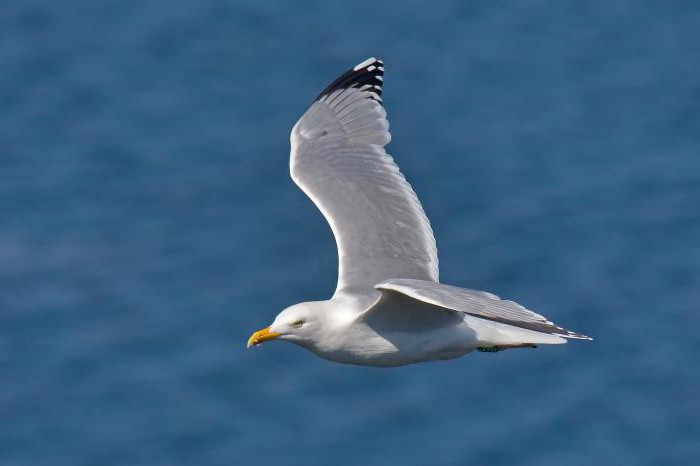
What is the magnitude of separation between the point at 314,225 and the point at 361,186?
22.9 feet

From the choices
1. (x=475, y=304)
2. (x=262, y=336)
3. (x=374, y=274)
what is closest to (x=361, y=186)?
(x=374, y=274)

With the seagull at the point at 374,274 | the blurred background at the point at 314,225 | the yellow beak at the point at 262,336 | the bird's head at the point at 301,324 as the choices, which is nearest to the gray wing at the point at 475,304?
the seagull at the point at 374,274

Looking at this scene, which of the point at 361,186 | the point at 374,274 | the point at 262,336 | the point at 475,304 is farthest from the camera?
the point at 361,186

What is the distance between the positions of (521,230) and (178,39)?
21.2 feet

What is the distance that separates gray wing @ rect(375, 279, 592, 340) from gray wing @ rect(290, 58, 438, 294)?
1.82 meters

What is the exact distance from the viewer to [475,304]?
17.7 metres

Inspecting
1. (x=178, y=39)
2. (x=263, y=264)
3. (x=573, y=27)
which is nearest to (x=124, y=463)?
(x=263, y=264)

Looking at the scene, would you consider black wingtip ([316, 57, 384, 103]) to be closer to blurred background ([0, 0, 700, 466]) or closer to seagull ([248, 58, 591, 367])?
seagull ([248, 58, 591, 367])

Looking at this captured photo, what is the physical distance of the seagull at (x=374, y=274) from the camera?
18.4 m

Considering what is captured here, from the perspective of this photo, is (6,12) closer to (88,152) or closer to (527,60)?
(88,152)

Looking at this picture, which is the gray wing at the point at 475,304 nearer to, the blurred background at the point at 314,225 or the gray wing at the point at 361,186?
the gray wing at the point at 361,186

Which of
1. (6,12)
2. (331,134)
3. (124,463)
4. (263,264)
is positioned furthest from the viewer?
(6,12)

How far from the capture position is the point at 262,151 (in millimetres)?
29453

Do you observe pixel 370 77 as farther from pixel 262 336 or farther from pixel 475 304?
pixel 475 304
